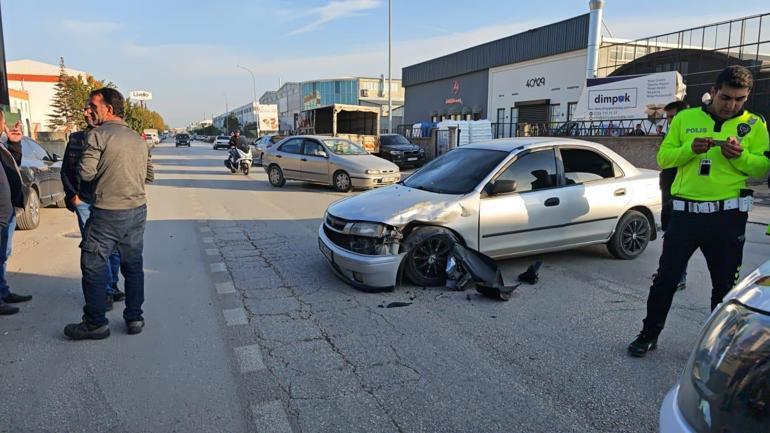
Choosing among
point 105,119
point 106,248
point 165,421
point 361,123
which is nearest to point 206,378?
point 165,421

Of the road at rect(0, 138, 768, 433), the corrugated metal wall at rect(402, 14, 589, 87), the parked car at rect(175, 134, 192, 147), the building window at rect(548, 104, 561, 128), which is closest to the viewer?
the road at rect(0, 138, 768, 433)

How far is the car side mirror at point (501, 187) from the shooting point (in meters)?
5.50

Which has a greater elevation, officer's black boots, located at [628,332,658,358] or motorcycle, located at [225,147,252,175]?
motorcycle, located at [225,147,252,175]

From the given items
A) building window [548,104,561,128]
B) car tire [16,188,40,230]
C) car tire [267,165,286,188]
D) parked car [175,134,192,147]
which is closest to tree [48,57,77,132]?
parked car [175,134,192,147]

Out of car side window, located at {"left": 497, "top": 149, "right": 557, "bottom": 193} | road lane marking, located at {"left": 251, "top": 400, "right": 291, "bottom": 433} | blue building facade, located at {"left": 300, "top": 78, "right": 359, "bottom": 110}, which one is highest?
blue building facade, located at {"left": 300, "top": 78, "right": 359, "bottom": 110}

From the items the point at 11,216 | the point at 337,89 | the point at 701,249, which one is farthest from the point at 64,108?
the point at 337,89

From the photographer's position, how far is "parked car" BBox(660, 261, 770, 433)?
147cm

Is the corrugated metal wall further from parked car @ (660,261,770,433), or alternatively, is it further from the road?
parked car @ (660,261,770,433)

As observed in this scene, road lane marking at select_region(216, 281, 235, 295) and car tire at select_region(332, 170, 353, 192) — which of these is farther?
car tire at select_region(332, 170, 353, 192)

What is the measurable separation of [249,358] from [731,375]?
10.0 feet

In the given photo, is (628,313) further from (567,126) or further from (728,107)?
(567,126)

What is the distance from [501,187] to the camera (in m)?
5.51

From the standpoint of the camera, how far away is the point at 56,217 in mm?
10055

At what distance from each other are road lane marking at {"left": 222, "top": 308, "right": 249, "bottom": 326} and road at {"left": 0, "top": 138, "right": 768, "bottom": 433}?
0.02 metres
